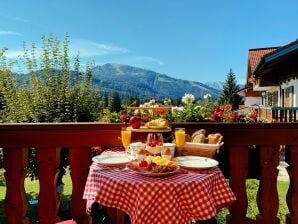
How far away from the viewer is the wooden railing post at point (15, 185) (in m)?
2.62

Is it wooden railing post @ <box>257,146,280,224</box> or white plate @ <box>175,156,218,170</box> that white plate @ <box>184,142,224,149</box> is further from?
wooden railing post @ <box>257,146,280,224</box>

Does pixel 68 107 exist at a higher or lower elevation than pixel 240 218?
higher

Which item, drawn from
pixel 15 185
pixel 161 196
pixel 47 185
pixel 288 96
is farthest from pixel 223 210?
pixel 288 96

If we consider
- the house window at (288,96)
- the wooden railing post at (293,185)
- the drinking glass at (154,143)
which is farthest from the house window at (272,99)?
the drinking glass at (154,143)

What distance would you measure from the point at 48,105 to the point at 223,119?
292 cm

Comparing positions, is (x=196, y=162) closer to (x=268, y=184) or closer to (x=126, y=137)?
(x=126, y=137)

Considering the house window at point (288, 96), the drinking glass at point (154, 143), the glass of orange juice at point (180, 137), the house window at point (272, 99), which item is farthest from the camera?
the house window at point (272, 99)

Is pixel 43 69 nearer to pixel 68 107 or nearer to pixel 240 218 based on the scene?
pixel 68 107

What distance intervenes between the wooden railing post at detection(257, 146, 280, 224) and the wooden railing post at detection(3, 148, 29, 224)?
1.74 meters

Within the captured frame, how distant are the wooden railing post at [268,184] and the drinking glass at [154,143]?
2.59ft

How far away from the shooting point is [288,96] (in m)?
15.4

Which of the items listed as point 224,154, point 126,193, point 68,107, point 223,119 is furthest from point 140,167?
point 68,107

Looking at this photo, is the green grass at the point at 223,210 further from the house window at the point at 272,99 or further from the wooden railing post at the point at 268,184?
the house window at the point at 272,99

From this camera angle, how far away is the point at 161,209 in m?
1.88
